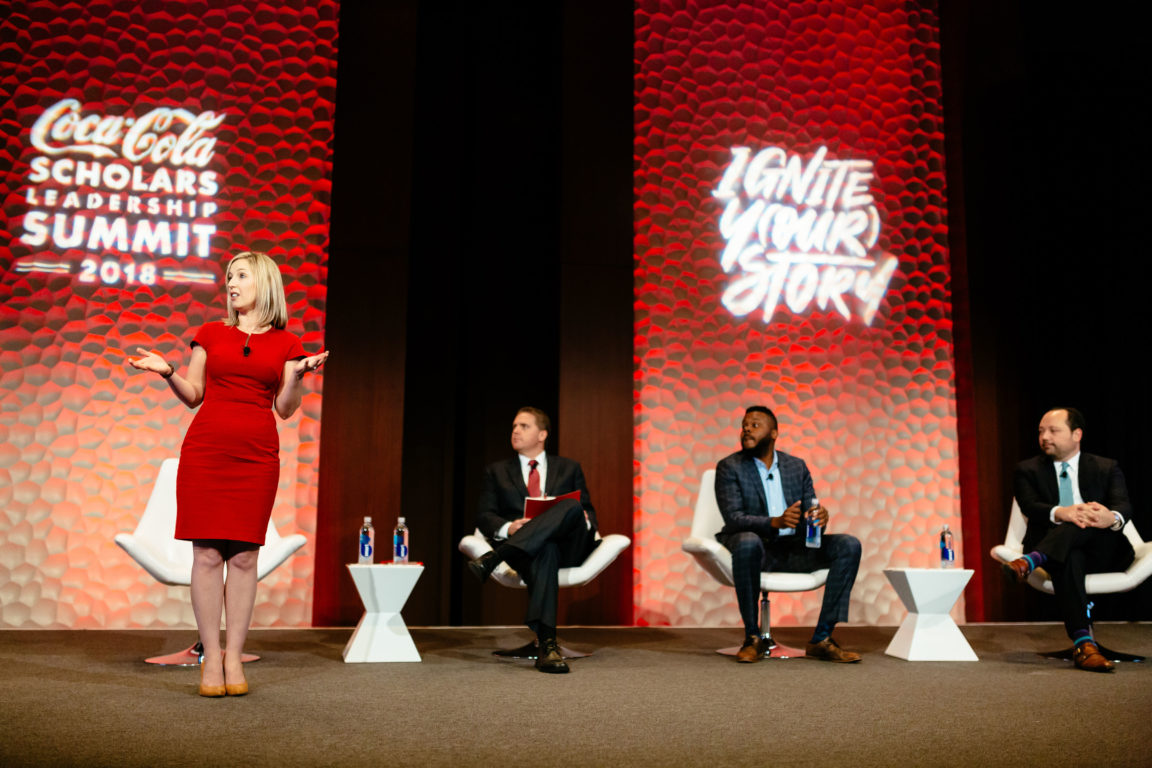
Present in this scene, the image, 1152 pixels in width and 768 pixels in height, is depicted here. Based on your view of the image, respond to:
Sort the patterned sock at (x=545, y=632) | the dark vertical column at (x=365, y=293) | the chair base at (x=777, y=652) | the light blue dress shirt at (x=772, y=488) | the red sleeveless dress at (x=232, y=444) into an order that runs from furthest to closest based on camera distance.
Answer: the dark vertical column at (x=365, y=293) < the light blue dress shirt at (x=772, y=488) < the chair base at (x=777, y=652) < the patterned sock at (x=545, y=632) < the red sleeveless dress at (x=232, y=444)

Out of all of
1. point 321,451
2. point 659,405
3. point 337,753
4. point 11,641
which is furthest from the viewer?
point 659,405

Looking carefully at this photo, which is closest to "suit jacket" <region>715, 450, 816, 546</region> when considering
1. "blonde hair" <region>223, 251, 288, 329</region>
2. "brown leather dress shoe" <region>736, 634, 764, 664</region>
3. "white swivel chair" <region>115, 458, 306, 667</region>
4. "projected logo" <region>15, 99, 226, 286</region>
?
"brown leather dress shoe" <region>736, 634, 764, 664</region>

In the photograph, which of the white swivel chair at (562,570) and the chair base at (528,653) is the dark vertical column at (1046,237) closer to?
the white swivel chair at (562,570)

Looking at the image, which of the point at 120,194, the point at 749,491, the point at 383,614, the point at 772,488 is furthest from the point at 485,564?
the point at 120,194

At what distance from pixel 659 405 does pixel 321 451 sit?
1999mm

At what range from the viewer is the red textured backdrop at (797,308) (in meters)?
5.62

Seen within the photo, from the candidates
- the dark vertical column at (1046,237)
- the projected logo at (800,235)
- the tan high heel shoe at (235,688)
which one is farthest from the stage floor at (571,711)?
the projected logo at (800,235)

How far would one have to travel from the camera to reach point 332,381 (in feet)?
17.2

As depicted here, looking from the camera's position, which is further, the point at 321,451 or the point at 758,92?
the point at 758,92

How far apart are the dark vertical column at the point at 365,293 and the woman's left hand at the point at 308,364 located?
2297 mm

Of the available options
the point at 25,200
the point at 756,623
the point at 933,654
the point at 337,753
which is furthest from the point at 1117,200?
the point at 25,200

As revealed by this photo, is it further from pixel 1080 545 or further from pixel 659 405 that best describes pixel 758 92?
pixel 1080 545

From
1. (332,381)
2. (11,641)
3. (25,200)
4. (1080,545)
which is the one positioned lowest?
(11,641)

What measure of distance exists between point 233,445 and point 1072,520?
11.1 ft
